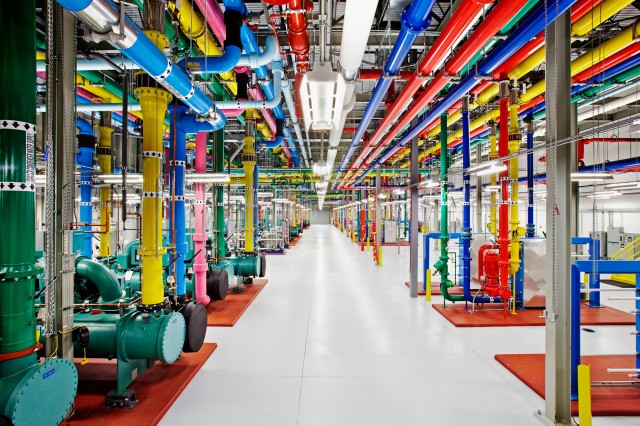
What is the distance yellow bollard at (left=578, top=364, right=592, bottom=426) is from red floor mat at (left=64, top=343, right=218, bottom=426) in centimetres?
374

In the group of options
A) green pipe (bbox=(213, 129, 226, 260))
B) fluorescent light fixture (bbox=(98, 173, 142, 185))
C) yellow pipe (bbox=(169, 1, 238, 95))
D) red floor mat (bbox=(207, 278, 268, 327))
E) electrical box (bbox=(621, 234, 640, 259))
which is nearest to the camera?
yellow pipe (bbox=(169, 1, 238, 95))

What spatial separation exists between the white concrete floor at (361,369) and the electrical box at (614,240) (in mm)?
7938

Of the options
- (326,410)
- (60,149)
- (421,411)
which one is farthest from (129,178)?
(421,411)

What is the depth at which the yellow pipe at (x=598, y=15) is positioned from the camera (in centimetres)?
346

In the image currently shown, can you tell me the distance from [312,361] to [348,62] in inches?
143

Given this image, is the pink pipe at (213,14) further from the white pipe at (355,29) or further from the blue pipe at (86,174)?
the blue pipe at (86,174)

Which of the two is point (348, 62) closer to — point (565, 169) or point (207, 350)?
point (565, 169)

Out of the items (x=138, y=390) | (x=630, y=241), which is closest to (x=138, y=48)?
(x=138, y=390)

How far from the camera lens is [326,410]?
131 inches

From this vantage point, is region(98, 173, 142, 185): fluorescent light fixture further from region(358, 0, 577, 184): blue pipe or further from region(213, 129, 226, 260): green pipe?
region(358, 0, 577, 184): blue pipe

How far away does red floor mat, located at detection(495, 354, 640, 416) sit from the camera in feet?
10.8

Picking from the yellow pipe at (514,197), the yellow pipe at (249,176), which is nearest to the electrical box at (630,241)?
the yellow pipe at (514,197)

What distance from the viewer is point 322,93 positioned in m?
3.06

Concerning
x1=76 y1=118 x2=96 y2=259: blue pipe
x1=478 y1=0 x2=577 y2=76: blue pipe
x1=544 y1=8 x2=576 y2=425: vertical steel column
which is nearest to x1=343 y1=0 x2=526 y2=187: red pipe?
x1=478 y1=0 x2=577 y2=76: blue pipe
